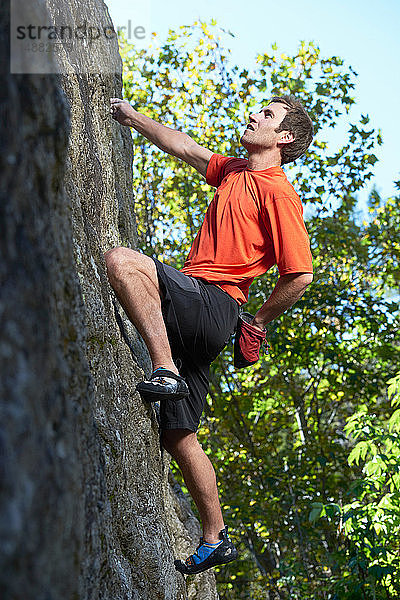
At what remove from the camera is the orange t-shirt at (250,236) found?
10.3 feet

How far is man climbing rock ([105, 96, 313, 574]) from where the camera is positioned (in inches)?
108

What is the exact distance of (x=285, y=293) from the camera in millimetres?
3291

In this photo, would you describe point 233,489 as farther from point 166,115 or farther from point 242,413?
point 166,115

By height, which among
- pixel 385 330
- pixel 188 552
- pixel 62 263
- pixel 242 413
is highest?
pixel 62 263

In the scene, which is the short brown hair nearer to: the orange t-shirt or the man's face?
the man's face

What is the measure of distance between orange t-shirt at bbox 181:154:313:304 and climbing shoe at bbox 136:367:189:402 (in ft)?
2.24

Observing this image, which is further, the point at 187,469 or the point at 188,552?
the point at 188,552

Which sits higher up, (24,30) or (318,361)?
(24,30)

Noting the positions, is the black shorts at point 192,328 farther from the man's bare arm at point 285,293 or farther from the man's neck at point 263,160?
the man's neck at point 263,160

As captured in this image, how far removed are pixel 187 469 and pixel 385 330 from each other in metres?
5.26

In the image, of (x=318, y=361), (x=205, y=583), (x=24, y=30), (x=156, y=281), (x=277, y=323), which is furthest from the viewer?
(x=318, y=361)

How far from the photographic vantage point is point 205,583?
426 centimetres

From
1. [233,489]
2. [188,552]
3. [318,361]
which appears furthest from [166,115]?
[188,552]

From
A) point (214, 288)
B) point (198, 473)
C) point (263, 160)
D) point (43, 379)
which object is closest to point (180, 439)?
point (198, 473)
